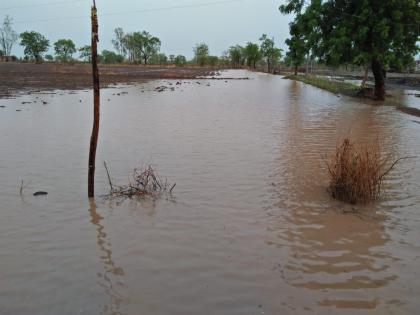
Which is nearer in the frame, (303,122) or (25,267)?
(25,267)

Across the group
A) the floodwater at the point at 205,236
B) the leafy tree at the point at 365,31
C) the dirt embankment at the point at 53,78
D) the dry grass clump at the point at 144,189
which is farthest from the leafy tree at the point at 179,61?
the dry grass clump at the point at 144,189

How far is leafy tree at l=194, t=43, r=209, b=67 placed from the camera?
114037 millimetres

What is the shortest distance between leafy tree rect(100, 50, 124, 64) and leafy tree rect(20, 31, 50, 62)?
18.5 meters

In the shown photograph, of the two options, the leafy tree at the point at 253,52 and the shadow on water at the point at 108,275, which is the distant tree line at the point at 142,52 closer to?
the leafy tree at the point at 253,52

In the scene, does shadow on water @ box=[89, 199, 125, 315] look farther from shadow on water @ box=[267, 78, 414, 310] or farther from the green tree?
the green tree

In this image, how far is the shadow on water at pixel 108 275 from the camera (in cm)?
385

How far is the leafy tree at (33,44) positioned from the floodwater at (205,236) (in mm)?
84783

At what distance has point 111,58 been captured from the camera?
342 ft

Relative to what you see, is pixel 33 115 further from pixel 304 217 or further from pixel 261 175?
pixel 304 217

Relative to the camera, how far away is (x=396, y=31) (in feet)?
68.5

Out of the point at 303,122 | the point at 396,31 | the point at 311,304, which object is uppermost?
the point at 396,31

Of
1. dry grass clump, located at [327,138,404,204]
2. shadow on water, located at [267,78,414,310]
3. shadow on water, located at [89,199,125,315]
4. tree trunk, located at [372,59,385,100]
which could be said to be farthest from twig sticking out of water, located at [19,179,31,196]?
tree trunk, located at [372,59,385,100]

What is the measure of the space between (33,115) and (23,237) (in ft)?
38.3

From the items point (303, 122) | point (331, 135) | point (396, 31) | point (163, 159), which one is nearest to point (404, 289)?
point (163, 159)
